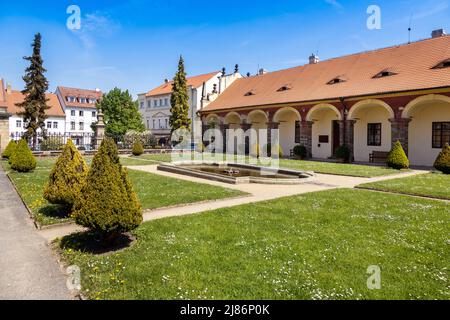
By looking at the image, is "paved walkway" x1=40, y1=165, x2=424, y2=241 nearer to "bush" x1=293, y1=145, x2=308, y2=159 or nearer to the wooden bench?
the wooden bench

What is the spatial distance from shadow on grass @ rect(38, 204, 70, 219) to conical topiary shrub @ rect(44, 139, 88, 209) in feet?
1.15

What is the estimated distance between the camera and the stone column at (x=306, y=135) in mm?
27641

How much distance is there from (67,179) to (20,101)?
57.3 meters

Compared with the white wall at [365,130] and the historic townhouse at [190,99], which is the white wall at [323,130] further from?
the historic townhouse at [190,99]

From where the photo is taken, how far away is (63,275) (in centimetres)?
509

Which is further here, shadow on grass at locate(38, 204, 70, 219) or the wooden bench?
the wooden bench

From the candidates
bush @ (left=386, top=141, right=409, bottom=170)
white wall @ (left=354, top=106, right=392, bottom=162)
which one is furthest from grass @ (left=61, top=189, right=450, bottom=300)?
white wall @ (left=354, top=106, right=392, bottom=162)

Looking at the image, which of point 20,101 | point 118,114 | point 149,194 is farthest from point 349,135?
point 20,101

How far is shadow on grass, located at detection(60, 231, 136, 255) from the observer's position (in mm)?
6113

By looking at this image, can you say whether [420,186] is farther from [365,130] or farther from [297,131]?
[297,131]

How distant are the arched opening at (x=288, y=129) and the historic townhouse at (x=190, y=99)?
490 inches

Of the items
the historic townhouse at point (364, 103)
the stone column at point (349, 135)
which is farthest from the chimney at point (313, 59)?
the stone column at point (349, 135)

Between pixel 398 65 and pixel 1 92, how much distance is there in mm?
42188
